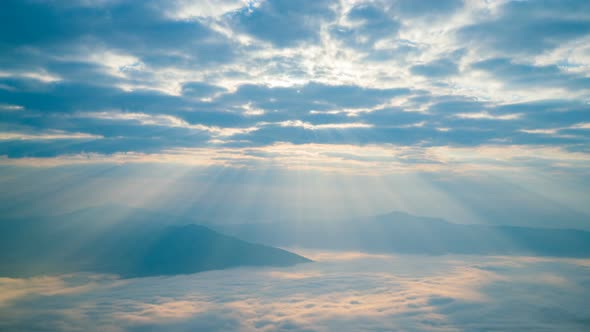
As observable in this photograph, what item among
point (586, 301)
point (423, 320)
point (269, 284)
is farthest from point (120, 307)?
point (586, 301)

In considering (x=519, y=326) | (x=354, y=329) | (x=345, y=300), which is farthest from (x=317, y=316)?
(x=519, y=326)

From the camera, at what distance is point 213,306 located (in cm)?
12531

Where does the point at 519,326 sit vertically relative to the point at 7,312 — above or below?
above

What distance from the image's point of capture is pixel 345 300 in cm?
13238

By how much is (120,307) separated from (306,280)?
9047cm

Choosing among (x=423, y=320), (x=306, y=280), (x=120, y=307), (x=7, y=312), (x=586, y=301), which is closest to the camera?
(x=423, y=320)

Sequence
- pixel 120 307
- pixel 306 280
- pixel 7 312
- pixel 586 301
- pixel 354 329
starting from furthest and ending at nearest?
pixel 306 280
pixel 586 301
pixel 120 307
pixel 7 312
pixel 354 329

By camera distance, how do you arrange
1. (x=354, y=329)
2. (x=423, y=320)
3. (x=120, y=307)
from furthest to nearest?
(x=120, y=307), (x=423, y=320), (x=354, y=329)

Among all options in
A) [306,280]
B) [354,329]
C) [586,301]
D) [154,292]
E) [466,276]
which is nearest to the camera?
[354,329]

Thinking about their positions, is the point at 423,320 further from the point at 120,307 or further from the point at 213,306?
the point at 120,307

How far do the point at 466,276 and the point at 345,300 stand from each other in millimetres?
100729

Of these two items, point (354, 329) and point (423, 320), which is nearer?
point (354, 329)

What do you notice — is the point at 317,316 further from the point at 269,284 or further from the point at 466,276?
the point at 466,276

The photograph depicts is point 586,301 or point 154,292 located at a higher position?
point 586,301
